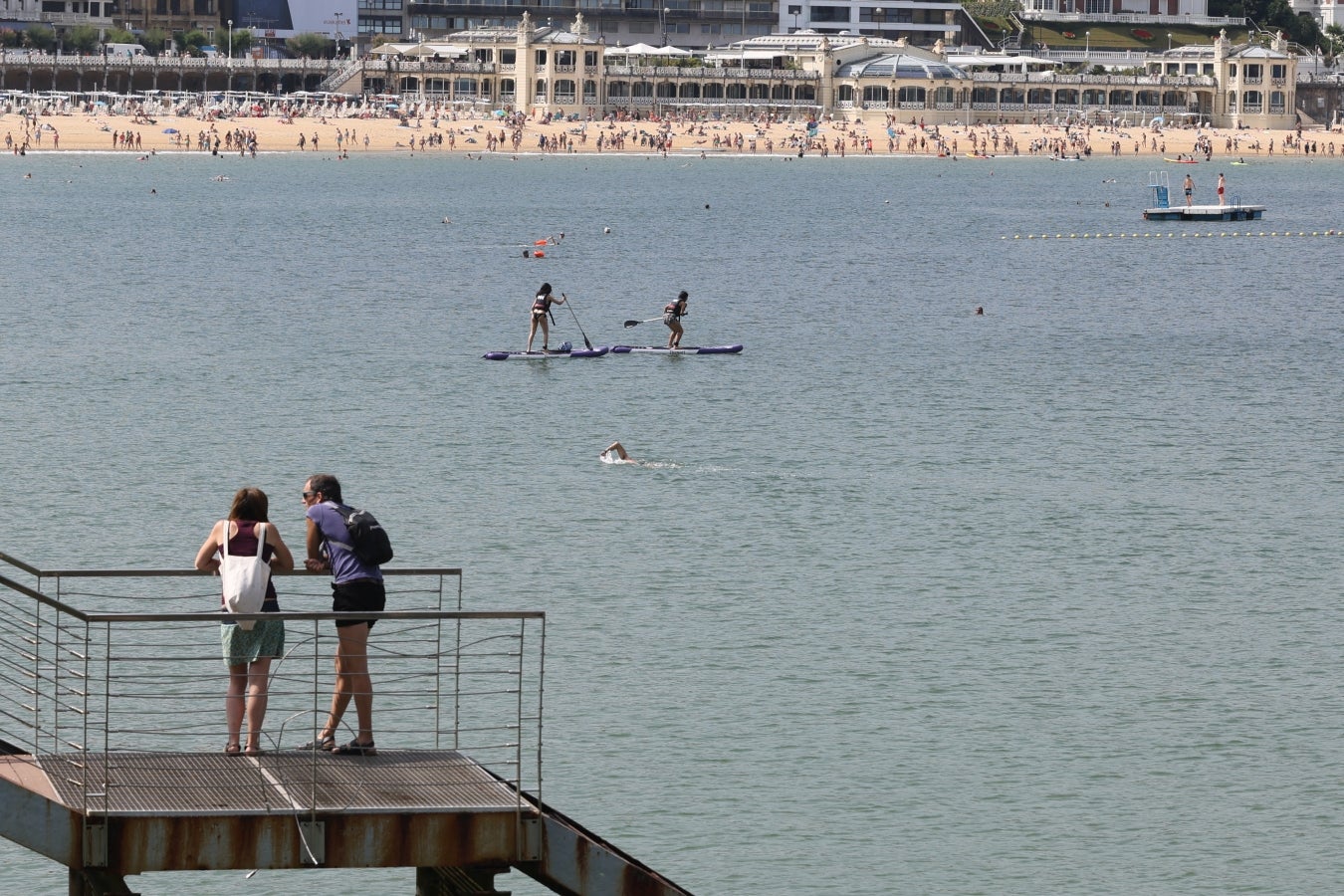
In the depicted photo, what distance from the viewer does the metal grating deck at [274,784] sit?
14.0m

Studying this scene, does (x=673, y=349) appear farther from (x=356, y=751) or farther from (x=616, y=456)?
(x=356, y=751)

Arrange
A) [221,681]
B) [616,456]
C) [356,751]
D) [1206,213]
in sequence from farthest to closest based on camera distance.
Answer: [1206,213], [616,456], [221,681], [356,751]

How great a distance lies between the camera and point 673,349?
189ft

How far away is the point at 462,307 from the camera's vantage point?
7219cm

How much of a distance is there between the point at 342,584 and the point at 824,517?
839 inches

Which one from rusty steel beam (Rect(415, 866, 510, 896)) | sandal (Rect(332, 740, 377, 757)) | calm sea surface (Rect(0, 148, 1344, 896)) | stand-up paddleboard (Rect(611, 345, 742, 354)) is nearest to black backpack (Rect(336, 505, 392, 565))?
sandal (Rect(332, 740, 377, 757))

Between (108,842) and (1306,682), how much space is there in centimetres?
1696

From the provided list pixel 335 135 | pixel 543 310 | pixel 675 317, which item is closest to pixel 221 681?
pixel 543 310

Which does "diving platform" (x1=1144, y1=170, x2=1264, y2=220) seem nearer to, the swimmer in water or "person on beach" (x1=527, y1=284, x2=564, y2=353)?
"person on beach" (x1=527, y1=284, x2=564, y2=353)

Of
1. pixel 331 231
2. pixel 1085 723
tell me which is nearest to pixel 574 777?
pixel 1085 723

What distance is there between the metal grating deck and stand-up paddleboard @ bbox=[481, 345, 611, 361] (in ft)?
135

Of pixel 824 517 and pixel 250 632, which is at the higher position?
pixel 250 632

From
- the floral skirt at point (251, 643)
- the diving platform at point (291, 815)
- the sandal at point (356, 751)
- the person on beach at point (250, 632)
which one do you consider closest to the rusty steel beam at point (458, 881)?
the diving platform at point (291, 815)

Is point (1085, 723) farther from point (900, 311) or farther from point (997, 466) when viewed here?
point (900, 311)
